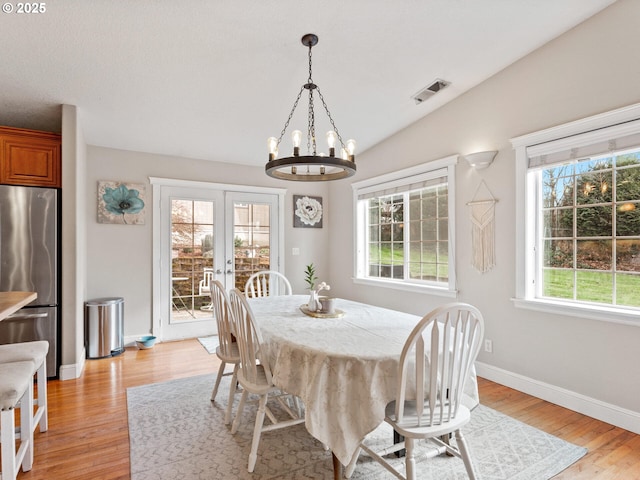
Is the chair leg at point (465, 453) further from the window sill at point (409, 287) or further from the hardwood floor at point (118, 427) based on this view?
the window sill at point (409, 287)

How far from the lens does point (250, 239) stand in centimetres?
504

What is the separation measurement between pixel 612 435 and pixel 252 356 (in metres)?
2.33

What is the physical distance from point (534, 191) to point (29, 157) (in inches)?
177

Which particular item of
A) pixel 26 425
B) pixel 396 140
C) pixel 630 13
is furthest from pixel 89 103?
pixel 630 13

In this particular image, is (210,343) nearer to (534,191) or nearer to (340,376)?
(340,376)

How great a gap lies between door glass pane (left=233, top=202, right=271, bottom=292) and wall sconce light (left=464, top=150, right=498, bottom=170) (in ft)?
9.47

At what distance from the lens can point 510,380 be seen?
3.06 metres

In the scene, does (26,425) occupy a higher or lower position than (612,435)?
higher

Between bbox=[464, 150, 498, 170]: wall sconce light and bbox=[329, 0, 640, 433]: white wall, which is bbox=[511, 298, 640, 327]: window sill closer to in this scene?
bbox=[329, 0, 640, 433]: white wall

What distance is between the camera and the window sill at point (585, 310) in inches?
92.4

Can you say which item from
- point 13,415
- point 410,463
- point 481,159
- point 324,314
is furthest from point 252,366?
point 481,159

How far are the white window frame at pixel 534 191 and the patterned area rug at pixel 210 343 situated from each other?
3179 mm

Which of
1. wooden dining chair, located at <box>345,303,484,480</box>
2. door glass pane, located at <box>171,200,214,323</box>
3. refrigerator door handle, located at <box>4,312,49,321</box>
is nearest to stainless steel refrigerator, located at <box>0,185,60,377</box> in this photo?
refrigerator door handle, located at <box>4,312,49,321</box>

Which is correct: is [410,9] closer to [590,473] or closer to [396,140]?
[396,140]
